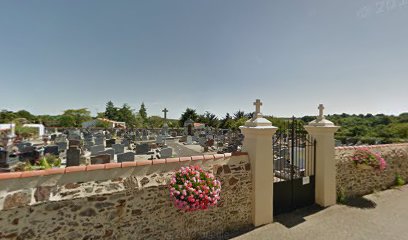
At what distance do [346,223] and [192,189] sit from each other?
452 centimetres

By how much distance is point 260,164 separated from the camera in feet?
15.8

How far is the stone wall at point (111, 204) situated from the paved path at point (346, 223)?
122cm

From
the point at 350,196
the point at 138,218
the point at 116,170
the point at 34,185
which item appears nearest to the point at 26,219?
the point at 34,185

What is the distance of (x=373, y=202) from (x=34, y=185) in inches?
369

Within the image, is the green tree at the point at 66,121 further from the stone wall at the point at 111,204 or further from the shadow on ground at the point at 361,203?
the shadow on ground at the point at 361,203

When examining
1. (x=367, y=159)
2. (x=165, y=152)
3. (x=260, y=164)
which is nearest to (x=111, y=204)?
(x=260, y=164)

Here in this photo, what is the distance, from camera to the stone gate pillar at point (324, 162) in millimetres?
6062

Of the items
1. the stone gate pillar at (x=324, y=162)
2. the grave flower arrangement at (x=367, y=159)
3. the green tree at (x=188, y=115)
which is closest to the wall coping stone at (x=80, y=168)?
the stone gate pillar at (x=324, y=162)

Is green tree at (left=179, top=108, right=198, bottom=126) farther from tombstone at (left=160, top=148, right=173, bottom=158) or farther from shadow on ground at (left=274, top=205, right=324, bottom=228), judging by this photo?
shadow on ground at (left=274, top=205, right=324, bottom=228)

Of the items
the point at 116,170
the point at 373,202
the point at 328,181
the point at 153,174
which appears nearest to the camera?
the point at 116,170

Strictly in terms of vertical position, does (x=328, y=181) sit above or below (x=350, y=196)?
above

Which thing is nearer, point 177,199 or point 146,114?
point 177,199

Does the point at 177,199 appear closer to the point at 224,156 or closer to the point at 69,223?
the point at 224,156

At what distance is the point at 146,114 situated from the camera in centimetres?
6341
